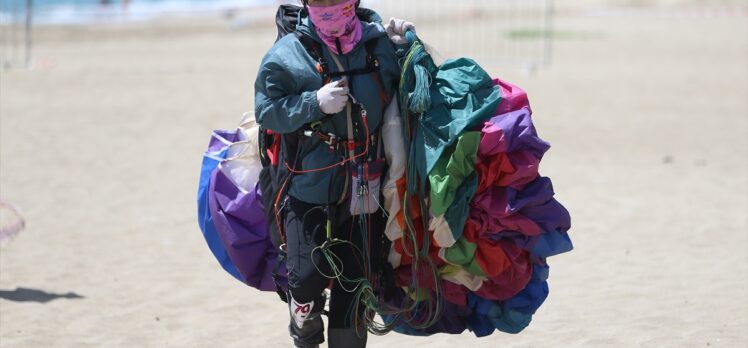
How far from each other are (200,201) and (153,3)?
29943mm

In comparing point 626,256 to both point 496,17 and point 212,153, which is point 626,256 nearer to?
point 212,153

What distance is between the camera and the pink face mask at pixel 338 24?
12.7ft

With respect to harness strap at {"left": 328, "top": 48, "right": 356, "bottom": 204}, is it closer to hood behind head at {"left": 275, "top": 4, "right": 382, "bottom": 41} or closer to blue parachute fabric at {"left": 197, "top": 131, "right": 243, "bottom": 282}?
hood behind head at {"left": 275, "top": 4, "right": 382, "bottom": 41}

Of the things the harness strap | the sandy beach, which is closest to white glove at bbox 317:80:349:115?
the harness strap

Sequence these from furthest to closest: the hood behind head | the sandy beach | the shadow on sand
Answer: the shadow on sand < the sandy beach < the hood behind head

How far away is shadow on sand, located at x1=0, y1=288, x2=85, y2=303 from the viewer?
6160mm

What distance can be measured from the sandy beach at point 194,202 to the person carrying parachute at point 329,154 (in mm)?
1420

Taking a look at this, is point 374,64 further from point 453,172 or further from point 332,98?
point 453,172

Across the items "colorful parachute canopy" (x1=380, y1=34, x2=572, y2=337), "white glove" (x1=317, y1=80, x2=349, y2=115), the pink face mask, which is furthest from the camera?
"colorful parachute canopy" (x1=380, y1=34, x2=572, y2=337)

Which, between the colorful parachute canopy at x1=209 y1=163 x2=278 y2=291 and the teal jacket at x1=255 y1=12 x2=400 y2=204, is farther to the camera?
the colorful parachute canopy at x1=209 y1=163 x2=278 y2=291

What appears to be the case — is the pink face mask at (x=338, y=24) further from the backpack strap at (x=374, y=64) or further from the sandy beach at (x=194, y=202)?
the sandy beach at (x=194, y=202)

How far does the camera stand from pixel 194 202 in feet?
28.9

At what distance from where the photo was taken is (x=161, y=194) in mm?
9047

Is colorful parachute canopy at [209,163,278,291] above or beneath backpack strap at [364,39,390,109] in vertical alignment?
beneath
